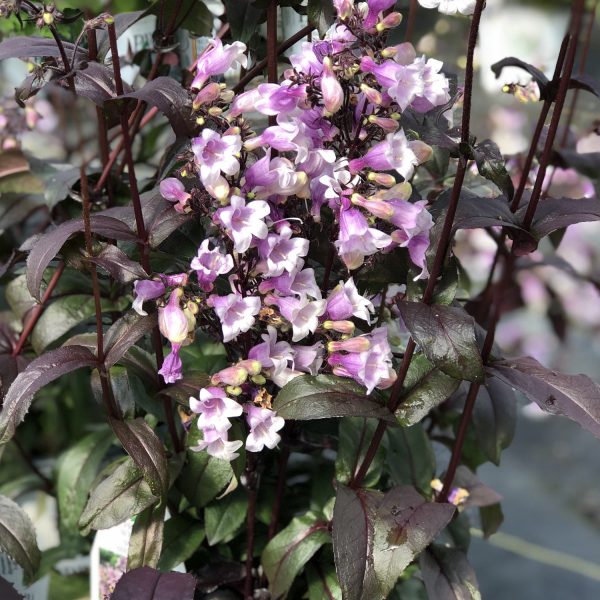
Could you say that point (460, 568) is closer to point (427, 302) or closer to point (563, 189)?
point (427, 302)

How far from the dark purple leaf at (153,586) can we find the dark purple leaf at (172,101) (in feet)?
1.32

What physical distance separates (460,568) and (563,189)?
0.75 metres

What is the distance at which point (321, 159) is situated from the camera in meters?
0.67

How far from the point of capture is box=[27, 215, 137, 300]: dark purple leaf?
0.67m

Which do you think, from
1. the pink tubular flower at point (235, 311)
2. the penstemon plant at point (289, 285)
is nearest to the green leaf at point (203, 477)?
the penstemon plant at point (289, 285)

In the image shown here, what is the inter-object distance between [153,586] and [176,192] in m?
0.36

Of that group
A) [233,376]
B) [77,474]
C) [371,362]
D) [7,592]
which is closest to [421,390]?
[371,362]

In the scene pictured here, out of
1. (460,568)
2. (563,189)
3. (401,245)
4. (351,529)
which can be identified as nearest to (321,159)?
(401,245)

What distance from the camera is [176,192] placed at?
27.7 inches

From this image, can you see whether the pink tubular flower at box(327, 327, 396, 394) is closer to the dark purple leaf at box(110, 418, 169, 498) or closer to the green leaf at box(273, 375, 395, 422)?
the green leaf at box(273, 375, 395, 422)

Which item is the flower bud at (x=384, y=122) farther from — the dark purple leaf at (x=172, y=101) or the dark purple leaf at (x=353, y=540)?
the dark purple leaf at (x=353, y=540)

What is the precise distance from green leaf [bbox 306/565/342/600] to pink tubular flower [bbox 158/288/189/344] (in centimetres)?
34

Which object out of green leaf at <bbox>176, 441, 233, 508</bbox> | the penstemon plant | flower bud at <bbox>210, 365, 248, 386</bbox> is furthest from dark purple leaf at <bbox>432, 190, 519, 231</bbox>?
green leaf at <bbox>176, 441, 233, 508</bbox>

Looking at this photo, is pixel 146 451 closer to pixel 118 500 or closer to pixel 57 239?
pixel 118 500
